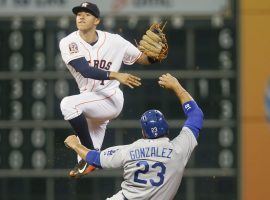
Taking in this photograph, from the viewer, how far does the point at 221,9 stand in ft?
49.8

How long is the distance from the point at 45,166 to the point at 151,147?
486 cm

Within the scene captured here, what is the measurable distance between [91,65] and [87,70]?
27 cm

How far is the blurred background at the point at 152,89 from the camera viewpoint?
15133 mm

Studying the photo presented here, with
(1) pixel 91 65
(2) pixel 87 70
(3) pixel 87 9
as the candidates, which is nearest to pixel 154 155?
(2) pixel 87 70

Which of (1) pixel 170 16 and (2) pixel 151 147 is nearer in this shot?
(2) pixel 151 147

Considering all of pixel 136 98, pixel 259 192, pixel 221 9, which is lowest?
pixel 259 192

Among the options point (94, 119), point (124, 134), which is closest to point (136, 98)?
point (124, 134)

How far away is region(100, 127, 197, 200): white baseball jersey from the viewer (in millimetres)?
10781

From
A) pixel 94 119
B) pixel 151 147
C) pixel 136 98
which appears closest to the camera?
pixel 151 147

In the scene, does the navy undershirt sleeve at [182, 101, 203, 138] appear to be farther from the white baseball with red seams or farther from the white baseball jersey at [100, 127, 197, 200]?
the white baseball with red seams

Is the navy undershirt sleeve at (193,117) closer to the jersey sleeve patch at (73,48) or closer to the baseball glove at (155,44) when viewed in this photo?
the baseball glove at (155,44)

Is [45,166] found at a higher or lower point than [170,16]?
lower

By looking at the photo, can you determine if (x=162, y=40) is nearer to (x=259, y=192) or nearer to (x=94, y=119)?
(x=94, y=119)

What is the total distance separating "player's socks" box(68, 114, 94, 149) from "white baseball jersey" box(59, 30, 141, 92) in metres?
0.28
